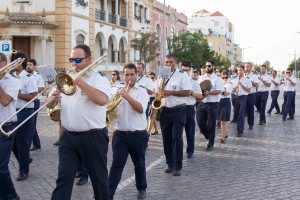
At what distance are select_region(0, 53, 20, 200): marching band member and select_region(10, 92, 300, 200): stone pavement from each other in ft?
1.76

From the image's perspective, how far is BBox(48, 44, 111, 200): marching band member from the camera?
5.06 metres

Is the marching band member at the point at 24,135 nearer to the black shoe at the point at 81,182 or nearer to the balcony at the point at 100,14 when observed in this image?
the black shoe at the point at 81,182

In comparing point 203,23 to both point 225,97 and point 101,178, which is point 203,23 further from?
point 101,178

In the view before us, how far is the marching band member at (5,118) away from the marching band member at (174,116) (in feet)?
9.92

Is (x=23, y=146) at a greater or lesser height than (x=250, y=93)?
lesser

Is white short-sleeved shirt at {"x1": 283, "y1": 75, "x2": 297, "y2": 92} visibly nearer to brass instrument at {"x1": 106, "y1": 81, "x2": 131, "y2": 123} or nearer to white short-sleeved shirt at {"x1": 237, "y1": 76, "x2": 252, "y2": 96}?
white short-sleeved shirt at {"x1": 237, "y1": 76, "x2": 252, "y2": 96}

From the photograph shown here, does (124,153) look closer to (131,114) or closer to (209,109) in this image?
(131,114)

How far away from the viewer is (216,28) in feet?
422

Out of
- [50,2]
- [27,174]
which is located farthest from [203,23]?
[27,174]

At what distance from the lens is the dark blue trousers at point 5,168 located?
6.16 m

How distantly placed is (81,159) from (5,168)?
4.95 ft

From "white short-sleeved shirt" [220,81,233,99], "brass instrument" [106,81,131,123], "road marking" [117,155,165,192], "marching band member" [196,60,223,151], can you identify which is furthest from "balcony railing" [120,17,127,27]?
"brass instrument" [106,81,131,123]

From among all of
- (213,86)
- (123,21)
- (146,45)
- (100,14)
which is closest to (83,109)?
(213,86)

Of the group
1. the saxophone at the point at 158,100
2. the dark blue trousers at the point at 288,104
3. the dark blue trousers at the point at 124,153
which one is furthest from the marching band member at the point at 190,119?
the dark blue trousers at the point at 288,104
